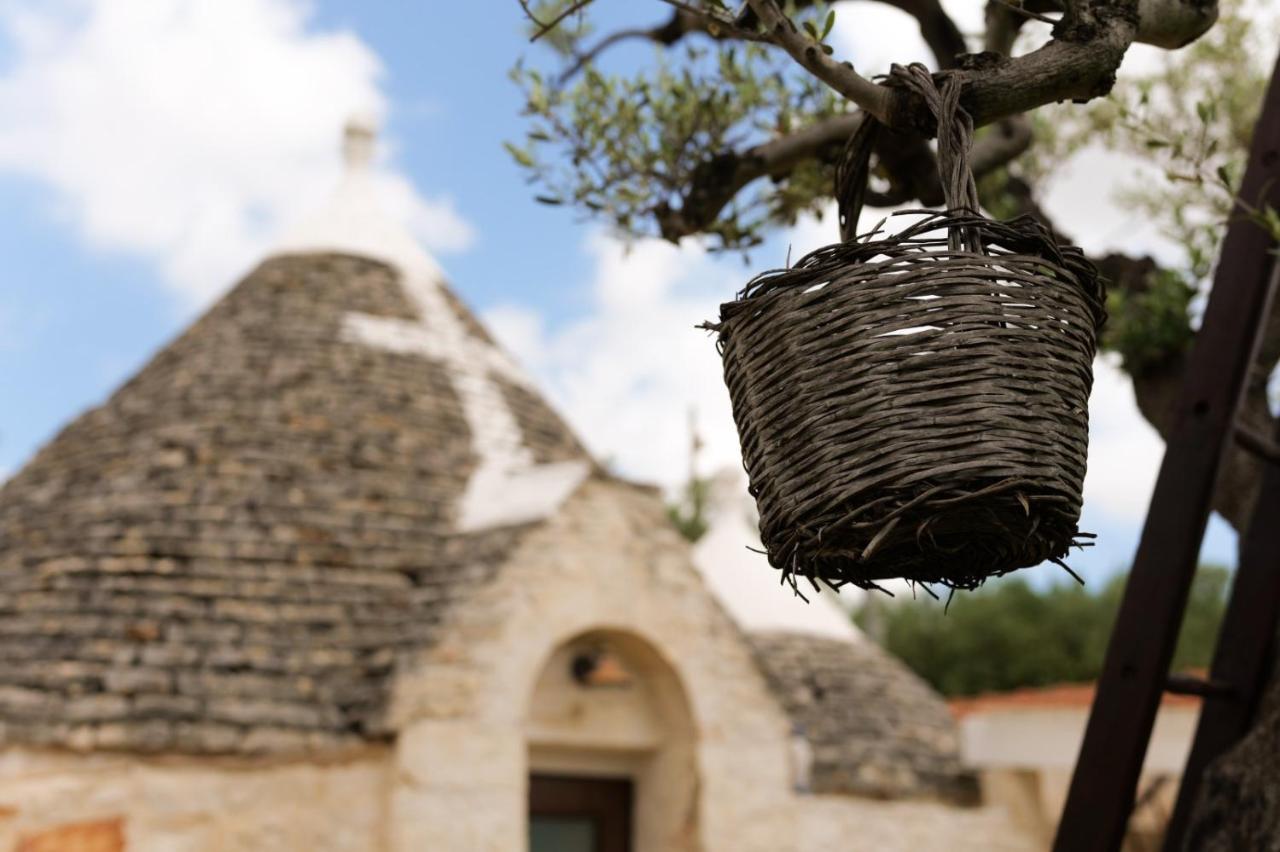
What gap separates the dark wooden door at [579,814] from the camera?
8.81 m

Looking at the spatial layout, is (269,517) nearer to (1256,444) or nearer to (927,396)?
(1256,444)

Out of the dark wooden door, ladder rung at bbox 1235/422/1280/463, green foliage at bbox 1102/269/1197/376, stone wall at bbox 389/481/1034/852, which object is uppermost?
green foliage at bbox 1102/269/1197/376

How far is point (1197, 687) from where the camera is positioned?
3.64m

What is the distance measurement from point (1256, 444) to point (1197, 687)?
0.73m

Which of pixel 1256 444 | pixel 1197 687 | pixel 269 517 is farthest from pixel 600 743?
pixel 1256 444

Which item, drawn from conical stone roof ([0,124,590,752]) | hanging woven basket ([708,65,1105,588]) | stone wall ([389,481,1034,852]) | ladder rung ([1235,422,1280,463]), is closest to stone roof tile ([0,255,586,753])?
conical stone roof ([0,124,590,752])

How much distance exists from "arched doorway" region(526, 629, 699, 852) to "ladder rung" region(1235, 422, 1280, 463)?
5171 mm

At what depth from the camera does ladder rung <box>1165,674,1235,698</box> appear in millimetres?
3637

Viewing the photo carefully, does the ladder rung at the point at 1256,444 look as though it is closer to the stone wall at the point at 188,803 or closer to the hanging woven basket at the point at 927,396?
the hanging woven basket at the point at 927,396

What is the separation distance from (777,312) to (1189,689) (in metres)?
2.33

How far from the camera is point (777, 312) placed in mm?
1901

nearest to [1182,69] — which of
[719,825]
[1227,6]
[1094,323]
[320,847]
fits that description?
[1227,6]

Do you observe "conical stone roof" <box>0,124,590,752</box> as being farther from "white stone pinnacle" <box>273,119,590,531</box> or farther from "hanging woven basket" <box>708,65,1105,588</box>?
"hanging woven basket" <box>708,65,1105,588</box>

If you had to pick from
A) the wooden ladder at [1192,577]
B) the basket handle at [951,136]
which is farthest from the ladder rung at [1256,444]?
the basket handle at [951,136]
